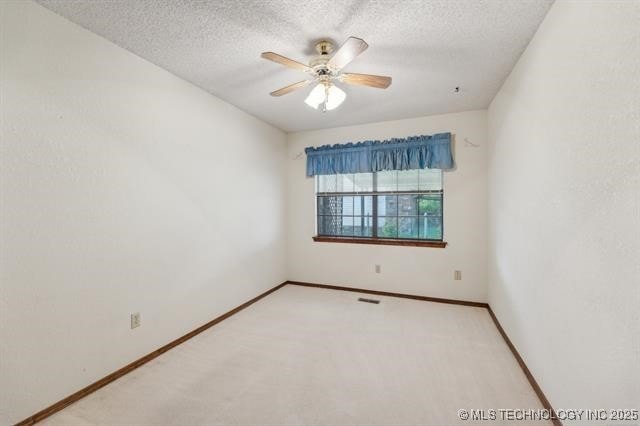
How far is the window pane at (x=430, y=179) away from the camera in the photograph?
3.73 meters

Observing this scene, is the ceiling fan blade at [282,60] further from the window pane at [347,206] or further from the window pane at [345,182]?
the window pane at [347,206]

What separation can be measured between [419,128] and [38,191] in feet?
12.7

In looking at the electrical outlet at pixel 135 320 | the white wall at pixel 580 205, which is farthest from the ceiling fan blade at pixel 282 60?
the electrical outlet at pixel 135 320

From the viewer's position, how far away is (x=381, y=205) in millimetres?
4055

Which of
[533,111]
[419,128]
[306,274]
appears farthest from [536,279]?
[306,274]

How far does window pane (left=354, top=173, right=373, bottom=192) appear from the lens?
4102mm

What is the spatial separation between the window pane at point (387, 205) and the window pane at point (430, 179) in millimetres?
411

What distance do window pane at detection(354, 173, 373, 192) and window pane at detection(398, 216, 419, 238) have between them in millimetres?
668

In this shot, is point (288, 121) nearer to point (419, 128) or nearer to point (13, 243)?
point (419, 128)

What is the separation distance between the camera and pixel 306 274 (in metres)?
4.39

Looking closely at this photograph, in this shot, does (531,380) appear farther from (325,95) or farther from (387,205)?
(325,95)

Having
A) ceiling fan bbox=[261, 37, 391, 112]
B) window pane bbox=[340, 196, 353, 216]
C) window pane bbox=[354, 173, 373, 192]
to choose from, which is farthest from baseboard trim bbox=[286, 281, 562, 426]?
ceiling fan bbox=[261, 37, 391, 112]

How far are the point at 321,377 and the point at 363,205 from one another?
2608mm

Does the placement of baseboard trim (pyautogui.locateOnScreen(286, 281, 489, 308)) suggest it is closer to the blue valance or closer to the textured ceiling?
the blue valance
